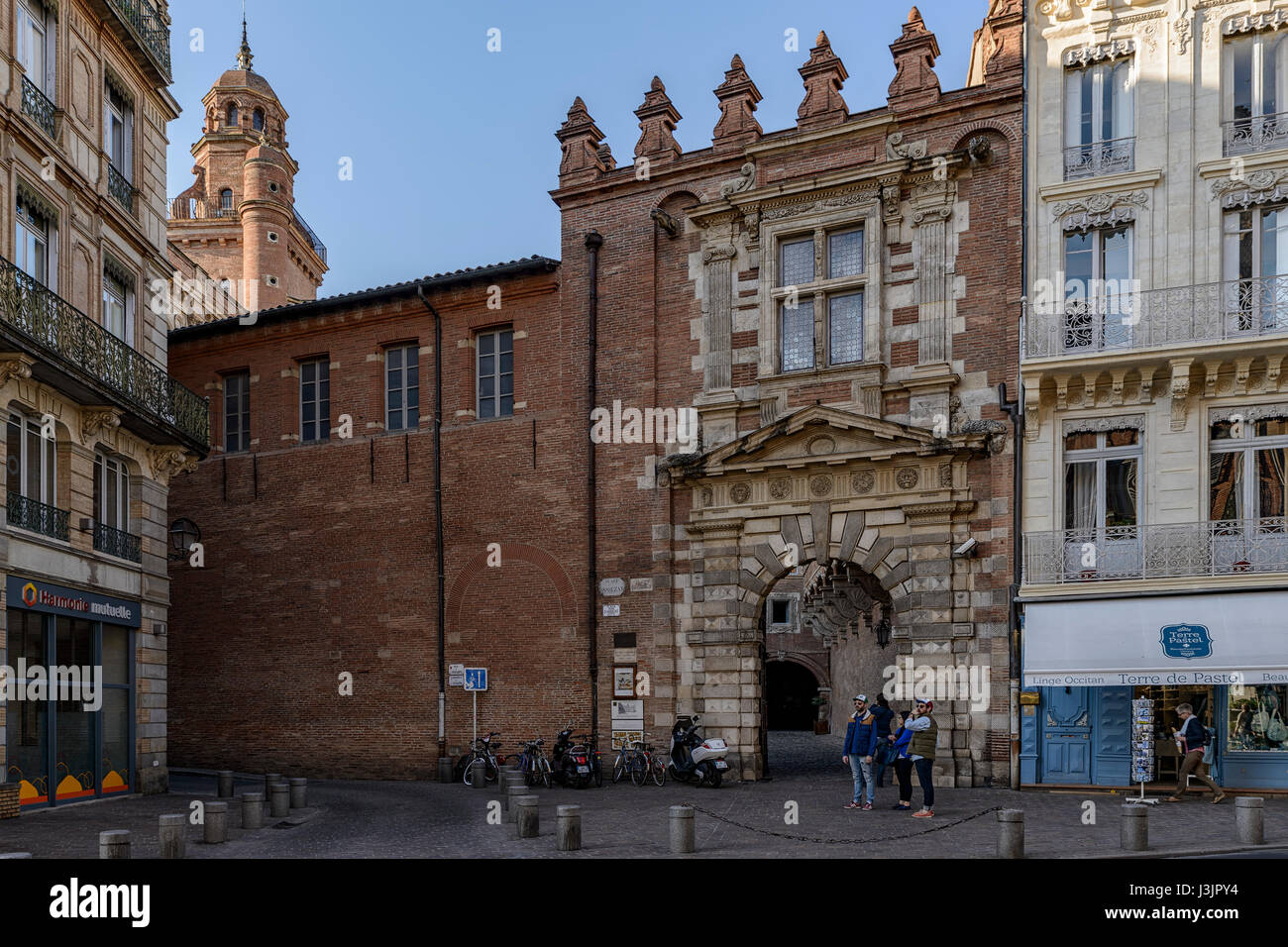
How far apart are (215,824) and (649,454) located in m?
10.9

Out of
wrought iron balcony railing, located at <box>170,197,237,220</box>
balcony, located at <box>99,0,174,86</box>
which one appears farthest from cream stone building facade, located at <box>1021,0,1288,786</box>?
wrought iron balcony railing, located at <box>170,197,237,220</box>

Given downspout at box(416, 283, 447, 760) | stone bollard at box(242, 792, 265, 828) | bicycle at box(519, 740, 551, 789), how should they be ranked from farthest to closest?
downspout at box(416, 283, 447, 760), bicycle at box(519, 740, 551, 789), stone bollard at box(242, 792, 265, 828)

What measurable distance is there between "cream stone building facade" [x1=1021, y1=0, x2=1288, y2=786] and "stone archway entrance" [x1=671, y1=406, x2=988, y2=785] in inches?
49.0

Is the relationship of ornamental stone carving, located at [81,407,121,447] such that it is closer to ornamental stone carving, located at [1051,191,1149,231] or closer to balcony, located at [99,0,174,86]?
balcony, located at [99,0,174,86]

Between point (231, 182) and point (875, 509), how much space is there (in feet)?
126

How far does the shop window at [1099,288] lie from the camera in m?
19.0

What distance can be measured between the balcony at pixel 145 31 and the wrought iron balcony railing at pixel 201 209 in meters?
29.2

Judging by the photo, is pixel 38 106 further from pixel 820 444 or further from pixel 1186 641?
pixel 1186 641

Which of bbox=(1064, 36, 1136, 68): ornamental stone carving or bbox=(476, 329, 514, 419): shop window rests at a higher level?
bbox=(1064, 36, 1136, 68): ornamental stone carving

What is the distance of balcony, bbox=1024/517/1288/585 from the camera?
17.9 metres

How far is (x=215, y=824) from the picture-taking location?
44.2 ft

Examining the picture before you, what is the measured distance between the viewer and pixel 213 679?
25.9 m

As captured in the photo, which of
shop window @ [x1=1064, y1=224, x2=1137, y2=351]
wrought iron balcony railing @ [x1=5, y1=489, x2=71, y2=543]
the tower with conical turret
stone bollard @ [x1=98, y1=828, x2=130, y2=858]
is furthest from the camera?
the tower with conical turret
